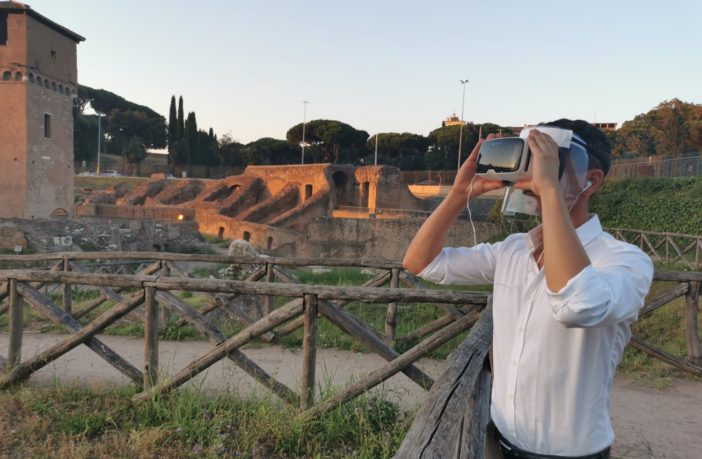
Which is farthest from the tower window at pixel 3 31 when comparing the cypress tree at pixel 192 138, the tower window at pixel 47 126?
the cypress tree at pixel 192 138

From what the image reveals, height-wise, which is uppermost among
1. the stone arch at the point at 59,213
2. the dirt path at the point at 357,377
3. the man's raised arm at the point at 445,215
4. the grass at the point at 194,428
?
the man's raised arm at the point at 445,215

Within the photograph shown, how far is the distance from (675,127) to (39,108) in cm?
3262

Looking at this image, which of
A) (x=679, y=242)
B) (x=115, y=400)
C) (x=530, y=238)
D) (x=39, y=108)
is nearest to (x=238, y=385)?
(x=115, y=400)

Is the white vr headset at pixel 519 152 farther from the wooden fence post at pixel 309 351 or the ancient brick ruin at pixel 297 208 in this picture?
the ancient brick ruin at pixel 297 208

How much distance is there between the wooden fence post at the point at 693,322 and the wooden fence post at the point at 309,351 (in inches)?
139

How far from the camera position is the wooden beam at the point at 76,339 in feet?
11.0

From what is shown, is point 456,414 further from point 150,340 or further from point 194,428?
point 150,340

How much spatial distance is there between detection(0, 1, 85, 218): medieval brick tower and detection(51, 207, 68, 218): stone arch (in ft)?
0.26

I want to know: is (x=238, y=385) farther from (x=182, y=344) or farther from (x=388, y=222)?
(x=388, y=222)

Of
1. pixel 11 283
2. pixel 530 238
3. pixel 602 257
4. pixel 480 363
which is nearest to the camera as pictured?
pixel 602 257

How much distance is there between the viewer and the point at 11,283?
3633mm

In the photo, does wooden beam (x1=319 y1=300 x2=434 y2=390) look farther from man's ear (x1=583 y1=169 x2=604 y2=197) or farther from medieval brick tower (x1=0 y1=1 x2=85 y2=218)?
medieval brick tower (x1=0 y1=1 x2=85 y2=218)

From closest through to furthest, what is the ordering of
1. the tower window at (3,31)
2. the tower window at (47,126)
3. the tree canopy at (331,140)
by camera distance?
the tower window at (3,31)
the tower window at (47,126)
the tree canopy at (331,140)

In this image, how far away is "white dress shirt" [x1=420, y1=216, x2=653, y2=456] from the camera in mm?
1156
